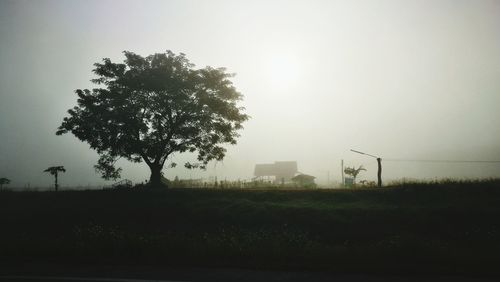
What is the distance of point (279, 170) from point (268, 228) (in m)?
78.4

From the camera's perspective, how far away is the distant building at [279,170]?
330ft

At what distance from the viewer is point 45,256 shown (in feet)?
37.9

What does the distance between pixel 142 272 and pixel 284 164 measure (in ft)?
308

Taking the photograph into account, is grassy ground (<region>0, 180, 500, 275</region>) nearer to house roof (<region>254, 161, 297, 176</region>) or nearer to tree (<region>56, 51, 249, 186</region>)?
tree (<region>56, 51, 249, 186</region>)

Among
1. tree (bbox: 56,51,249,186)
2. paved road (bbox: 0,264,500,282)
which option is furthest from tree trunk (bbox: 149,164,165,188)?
paved road (bbox: 0,264,500,282)

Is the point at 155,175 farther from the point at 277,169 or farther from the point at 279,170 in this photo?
the point at 277,169

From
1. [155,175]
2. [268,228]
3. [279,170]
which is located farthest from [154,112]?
[279,170]

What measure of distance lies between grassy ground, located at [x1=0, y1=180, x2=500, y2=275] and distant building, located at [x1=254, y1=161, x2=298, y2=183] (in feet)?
230

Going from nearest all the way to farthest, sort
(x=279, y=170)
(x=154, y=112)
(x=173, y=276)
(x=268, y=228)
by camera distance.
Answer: (x=173, y=276)
(x=268, y=228)
(x=154, y=112)
(x=279, y=170)

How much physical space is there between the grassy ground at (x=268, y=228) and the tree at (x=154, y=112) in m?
4.65

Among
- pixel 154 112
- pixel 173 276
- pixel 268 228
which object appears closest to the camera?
pixel 173 276

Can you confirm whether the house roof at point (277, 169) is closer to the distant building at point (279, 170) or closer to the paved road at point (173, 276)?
the distant building at point (279, 170)

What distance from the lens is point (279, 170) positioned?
102 metres

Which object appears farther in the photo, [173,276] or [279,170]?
[279,170]
